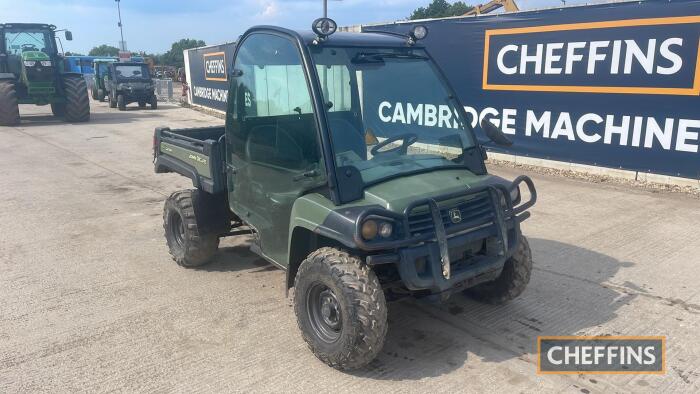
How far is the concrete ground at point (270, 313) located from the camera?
10.7 ft

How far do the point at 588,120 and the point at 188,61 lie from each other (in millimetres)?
19354

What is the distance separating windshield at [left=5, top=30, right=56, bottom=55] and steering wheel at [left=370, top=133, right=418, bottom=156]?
719 inches

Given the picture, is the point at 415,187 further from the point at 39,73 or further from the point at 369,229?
the point at 39,73

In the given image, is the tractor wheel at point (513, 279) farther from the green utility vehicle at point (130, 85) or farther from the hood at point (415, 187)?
the green utility vehicle at point (130, 85)

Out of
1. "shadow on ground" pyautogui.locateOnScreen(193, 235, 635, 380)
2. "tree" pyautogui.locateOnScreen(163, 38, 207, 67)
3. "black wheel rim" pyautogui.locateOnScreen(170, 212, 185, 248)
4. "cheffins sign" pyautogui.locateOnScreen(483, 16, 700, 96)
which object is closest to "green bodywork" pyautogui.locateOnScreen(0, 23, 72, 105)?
"cheffins sign" pyautogui.locateOnScreen(483, 16, 700, 96)

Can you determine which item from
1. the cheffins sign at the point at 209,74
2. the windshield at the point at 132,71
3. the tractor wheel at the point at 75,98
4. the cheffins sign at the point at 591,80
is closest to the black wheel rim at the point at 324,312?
the cheffins sign at the point at 591,80

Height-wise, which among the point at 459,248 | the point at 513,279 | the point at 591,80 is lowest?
the point at 513,279

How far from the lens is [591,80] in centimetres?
855

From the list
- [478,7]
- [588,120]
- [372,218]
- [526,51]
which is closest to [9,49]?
[478,7]

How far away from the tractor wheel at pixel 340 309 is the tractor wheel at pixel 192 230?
1.78 m

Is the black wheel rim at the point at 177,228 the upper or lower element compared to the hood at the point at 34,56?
lower

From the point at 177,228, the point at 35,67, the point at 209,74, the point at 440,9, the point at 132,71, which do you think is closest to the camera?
the point at 177,228

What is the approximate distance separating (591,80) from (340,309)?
7.25m

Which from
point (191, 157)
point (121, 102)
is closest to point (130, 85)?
point (121, 102)
